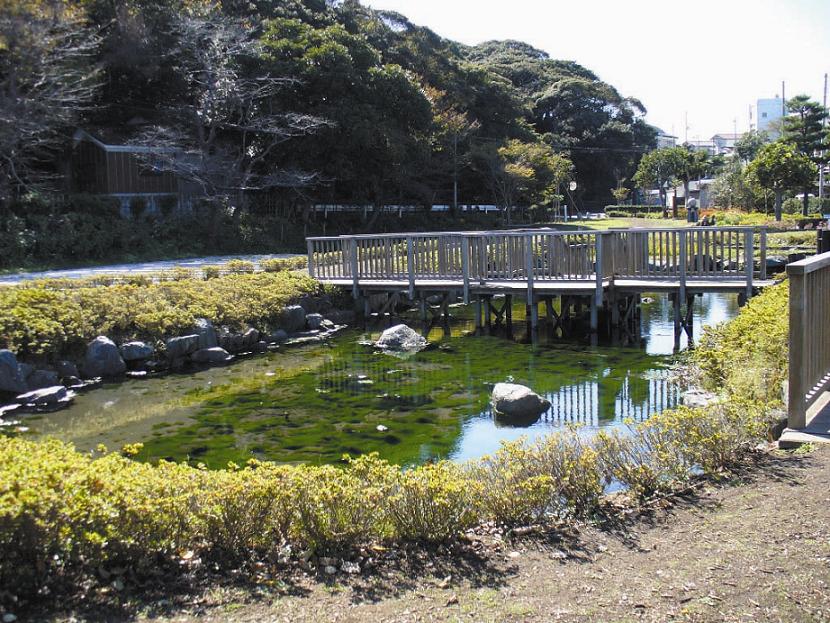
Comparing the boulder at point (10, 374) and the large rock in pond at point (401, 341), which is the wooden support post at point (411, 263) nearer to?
the large rock in pond at point (401, 341)

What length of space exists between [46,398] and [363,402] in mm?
5182

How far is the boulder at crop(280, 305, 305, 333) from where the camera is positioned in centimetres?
1848

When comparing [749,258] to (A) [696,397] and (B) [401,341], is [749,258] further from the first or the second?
(B) [401,341]

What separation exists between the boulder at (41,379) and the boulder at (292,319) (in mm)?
6172

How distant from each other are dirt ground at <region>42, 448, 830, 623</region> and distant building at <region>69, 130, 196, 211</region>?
28.8 metres

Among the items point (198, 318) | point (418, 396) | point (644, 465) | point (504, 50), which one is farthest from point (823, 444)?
point (504, 50)

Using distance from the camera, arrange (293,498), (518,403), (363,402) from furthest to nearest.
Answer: (363,402), (518,403), (293,498)

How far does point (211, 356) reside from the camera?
15562mm

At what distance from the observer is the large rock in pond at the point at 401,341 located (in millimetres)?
16734

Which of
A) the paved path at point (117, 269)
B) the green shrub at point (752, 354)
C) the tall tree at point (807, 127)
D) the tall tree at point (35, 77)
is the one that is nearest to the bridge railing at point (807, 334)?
the green shrub at point (752, 354)

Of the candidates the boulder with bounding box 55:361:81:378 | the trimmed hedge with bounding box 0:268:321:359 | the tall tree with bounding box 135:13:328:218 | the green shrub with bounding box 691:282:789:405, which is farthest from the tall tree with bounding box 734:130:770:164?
the boulder with bounding box 55:361:81:378

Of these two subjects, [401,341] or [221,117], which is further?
[221,117]

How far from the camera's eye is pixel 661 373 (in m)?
13.8

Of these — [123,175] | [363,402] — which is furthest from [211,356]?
[123,175]
